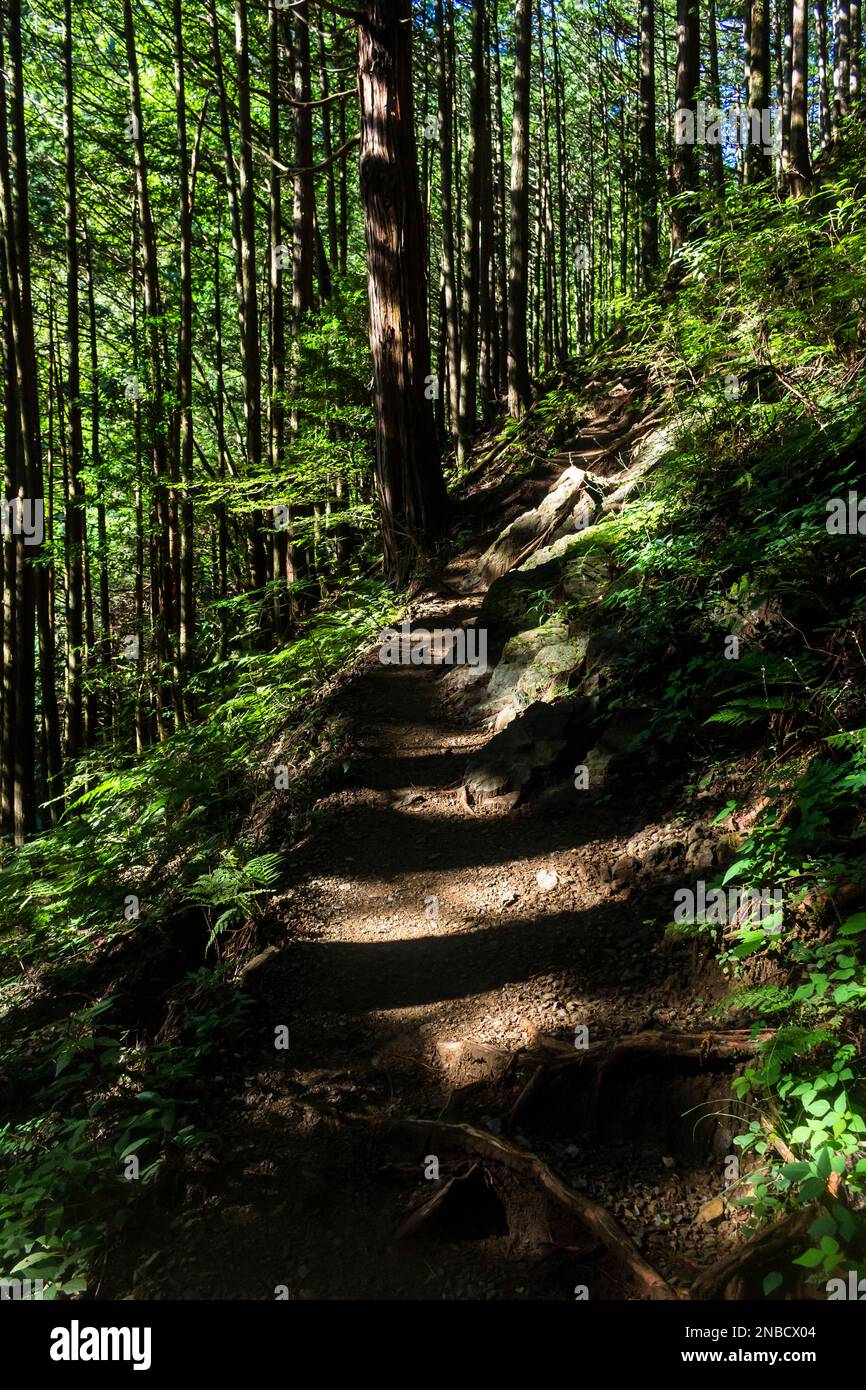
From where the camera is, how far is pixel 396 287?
830 cm

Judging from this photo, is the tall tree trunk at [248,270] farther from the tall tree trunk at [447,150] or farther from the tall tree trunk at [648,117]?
the tall tree trunk at [648,117]

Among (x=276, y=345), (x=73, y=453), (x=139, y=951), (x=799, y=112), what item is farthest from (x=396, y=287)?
(x=73, y=453)

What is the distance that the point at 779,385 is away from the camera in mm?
5984

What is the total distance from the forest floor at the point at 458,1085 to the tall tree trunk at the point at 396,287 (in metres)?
4.39

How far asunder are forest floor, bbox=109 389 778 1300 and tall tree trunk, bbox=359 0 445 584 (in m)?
4.39

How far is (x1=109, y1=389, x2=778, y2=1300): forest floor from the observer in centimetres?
276

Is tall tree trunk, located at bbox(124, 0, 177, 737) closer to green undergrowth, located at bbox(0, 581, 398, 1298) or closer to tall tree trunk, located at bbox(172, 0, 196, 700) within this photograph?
tall tree trunk, located at bbox(172, 0, 196, 700)

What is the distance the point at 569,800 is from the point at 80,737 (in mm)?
13316

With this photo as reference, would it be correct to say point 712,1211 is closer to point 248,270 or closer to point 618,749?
point 618,749

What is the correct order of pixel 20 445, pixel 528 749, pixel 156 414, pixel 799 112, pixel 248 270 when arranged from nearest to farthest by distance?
1. pixel 528 749
2. pixel 20 445
3. pixel 156 414
4. pixel 799 112
5. pixel 248 270

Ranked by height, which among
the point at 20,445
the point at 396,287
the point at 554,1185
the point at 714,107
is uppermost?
the point at 714,107

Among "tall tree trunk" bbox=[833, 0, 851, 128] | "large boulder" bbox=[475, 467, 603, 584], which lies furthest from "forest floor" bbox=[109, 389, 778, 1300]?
"tall tree trunk" bbox=[833, 0, 851, 128]

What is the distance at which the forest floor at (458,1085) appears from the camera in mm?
2762

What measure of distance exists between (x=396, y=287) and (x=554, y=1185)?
8.10 metres
